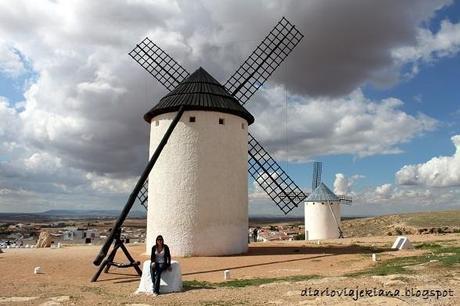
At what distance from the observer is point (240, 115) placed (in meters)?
19.6

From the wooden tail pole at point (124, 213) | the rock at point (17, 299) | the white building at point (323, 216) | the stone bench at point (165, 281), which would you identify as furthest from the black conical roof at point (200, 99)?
the white building at point (323, 216)

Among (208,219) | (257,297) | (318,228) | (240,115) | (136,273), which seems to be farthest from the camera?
A: (318,228)

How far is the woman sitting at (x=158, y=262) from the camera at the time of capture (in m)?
10.0

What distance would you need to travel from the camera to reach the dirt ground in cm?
880

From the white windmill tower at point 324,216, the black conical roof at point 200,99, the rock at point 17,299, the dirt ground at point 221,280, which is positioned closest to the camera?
the dirt ground at point 221,280

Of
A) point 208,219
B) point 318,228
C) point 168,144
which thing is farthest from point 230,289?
point 318,228

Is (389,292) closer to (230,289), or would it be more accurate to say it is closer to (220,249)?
(230,289)

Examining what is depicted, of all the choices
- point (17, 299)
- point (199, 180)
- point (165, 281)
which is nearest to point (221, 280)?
point (165, 281)

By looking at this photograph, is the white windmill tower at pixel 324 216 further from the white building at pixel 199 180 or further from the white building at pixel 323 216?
the white building at pixel 199 180

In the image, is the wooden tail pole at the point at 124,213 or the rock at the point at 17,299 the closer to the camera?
the rock at the point at 17,299

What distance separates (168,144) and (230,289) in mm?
9542

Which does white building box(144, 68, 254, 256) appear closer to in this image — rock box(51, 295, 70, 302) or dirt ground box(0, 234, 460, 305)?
dirt ground box(0, 234, 460, 305)

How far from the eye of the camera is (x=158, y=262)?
10.3 m

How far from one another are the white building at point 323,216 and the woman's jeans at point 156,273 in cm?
2579
